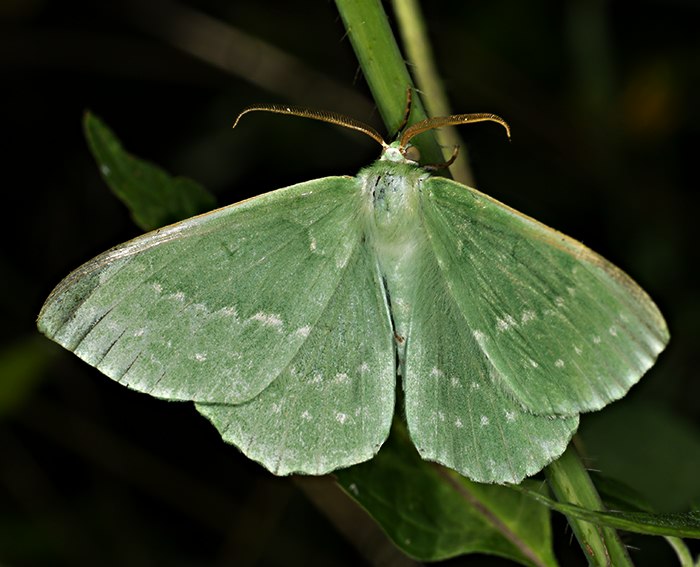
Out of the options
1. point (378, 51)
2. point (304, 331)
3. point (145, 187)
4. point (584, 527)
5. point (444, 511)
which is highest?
point (378, 51)

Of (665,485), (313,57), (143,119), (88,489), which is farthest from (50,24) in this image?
(665,485)

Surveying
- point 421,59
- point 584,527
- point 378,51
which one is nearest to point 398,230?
point 378,51

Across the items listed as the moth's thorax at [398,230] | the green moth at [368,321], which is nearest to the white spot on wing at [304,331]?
the green moth at [368,321]

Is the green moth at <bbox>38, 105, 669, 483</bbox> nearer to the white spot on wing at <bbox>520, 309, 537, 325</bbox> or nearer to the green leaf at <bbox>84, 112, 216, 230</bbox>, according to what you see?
the white spot on wing at <bbox>520, 309, 537, 325</bbox>

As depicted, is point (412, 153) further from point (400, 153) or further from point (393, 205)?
point (393, 205)

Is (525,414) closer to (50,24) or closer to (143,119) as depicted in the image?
(143,119)

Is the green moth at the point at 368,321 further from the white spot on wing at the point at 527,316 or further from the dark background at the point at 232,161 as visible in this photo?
the dark background at the point at 232,161
